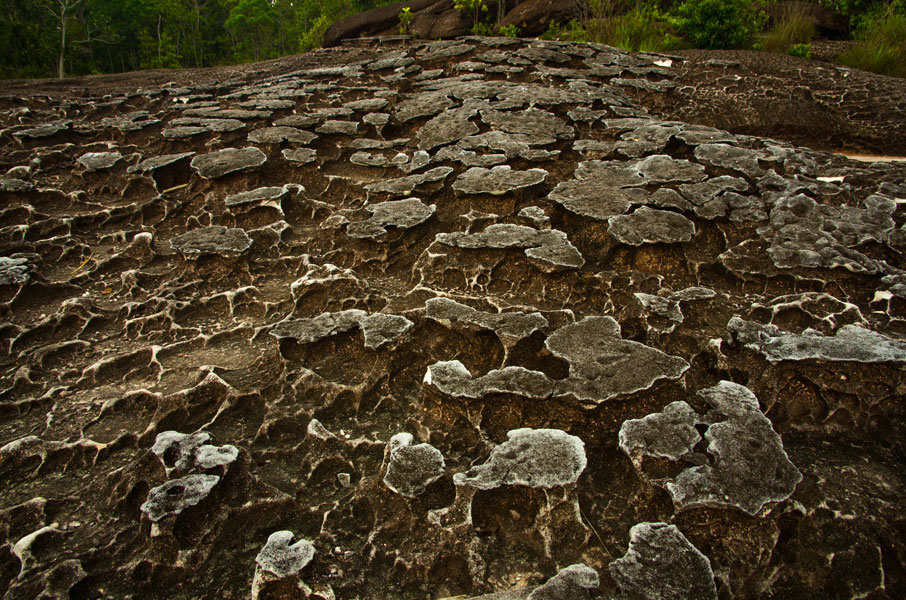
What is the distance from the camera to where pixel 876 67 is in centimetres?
674

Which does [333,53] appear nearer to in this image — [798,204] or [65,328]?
[65,328]

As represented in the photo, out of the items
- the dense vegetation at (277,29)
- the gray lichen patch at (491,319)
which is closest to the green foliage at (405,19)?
the dense vegetation at (277,29)

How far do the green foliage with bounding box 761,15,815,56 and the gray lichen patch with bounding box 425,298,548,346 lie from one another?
811 centimetres

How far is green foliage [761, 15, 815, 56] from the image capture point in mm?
7699

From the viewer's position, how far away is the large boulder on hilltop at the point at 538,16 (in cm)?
1123

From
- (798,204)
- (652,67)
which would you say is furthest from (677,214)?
(652,67)

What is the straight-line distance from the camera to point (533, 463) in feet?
5.32

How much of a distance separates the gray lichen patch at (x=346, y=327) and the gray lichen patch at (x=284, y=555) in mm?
881

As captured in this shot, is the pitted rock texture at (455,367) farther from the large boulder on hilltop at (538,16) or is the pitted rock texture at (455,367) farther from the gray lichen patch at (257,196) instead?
the large boulder on hilltop at (538,16)

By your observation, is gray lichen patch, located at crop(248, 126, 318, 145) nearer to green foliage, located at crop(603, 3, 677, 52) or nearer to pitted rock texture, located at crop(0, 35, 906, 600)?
pitted rock texture, located at crop(0, 35, 906, 600)

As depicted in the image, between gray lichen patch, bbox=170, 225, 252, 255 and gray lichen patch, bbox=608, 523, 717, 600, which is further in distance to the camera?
gray lichen patch, bbox=170, 225, 252, 255

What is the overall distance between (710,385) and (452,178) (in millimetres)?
2145

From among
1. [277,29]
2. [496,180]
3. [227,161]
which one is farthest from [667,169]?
[277,29]

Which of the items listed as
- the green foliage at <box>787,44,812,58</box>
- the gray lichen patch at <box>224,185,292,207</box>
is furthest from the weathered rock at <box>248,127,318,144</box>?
the green foliage at <box>787,44,812,58</box>
